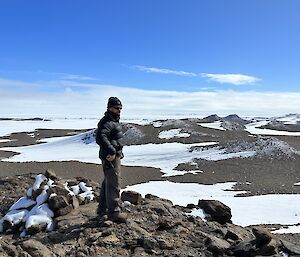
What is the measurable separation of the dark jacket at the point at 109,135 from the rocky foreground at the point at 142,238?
1.54 metres

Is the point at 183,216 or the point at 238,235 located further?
the point at 183,216

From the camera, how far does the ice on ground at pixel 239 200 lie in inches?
656

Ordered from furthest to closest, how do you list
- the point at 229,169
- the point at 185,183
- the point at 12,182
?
the point at 229,169
the point at 185,183
the point at 12,182

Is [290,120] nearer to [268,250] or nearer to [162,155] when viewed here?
[162,155]

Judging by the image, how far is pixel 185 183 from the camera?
89.8ft

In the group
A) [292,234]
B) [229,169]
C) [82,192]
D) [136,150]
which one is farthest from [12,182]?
[136,150]

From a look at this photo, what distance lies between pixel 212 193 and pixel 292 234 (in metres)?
10.2

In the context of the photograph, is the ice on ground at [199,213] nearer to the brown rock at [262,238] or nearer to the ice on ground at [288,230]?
the brown rock at [262,238]

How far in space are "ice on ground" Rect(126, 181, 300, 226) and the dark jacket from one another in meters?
8.65

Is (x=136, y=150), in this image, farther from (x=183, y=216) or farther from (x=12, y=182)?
(x=183, y=216)

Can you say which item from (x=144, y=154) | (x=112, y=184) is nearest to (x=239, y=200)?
(x=112, y=184)

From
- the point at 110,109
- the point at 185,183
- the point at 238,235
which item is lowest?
the point at 185,183

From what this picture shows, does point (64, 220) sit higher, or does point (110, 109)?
point (110, 109)

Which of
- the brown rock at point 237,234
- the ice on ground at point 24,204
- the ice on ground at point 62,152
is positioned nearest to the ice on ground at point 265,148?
the ice on ground at point 62,152
